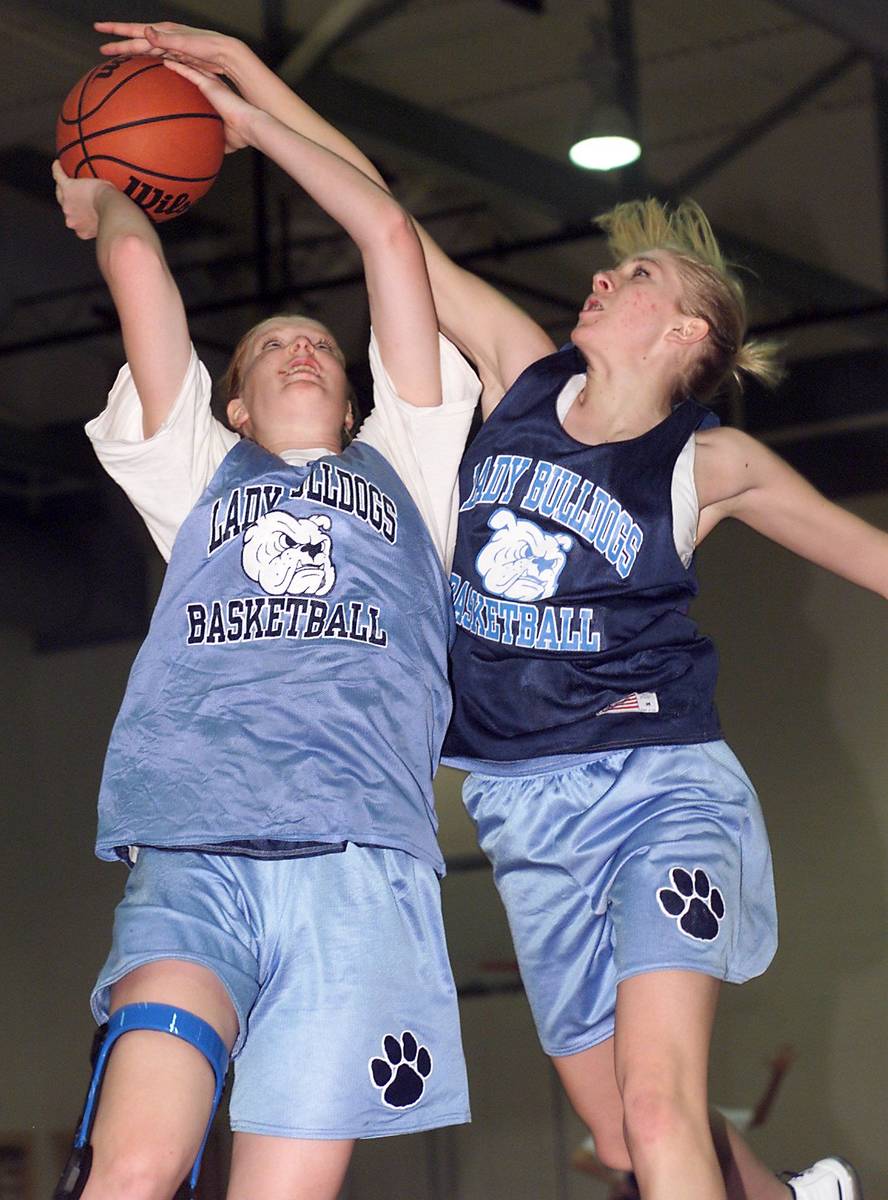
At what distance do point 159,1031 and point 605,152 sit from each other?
218 inches

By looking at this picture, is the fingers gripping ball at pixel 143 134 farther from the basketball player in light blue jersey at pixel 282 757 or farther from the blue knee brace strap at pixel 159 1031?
the blue knee brace strap at pixel 159 1031

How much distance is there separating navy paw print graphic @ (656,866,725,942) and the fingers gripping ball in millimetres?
1295

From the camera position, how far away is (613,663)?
92.7 inches

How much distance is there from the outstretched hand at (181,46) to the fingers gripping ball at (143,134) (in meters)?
0.03

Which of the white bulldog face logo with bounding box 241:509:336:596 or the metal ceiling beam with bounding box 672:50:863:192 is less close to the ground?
the metal ceiling beam with bounding box 672:50:863:192

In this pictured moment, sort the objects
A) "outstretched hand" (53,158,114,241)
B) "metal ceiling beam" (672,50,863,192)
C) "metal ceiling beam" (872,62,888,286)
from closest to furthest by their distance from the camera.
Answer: "outstretched hand" (53,158,114,241) < "metal ceiling beam" (672,50,863,192) < "metal ceiling beam" (872,62,888,286)

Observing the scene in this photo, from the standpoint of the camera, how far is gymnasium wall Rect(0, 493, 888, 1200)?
586cm

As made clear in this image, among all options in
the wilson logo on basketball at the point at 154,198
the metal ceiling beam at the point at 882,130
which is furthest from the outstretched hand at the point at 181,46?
the metal ceiling beam at the point at 882,130

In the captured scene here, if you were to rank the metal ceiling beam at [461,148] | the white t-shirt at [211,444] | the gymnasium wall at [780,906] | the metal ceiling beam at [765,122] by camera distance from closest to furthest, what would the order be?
the white t-shirt at [211,444] < the gymnasium wall at [780,906] < the metal ceiling beam at [461,148] < the metal ceiling beam at [765,122]

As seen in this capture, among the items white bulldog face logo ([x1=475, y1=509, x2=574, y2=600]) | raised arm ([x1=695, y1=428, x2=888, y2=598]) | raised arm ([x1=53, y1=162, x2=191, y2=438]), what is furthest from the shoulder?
raised arm ([x1=53, y1=162, x2=191, y2=438])

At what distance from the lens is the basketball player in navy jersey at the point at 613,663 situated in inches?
88.7

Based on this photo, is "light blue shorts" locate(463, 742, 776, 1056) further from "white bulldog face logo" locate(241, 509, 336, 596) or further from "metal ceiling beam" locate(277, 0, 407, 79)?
"metal ceiling beam" locate(277, 0, 407, 79)

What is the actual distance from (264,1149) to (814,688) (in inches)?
241

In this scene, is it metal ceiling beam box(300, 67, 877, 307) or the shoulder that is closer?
the shoulder
